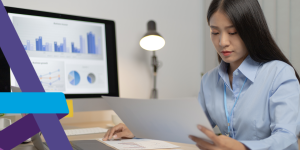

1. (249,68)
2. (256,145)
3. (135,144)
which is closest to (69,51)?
(135,144)

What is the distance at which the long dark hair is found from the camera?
2.17ft

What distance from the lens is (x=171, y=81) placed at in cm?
168

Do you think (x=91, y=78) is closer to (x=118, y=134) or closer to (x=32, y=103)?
(x=118, y=134)

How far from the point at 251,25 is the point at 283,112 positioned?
9.5 inches

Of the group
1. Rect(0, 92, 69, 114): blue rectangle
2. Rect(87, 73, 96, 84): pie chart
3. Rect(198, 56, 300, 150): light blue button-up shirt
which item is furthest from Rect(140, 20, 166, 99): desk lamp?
Rect(0, 92, 69, 114): blue rectangle

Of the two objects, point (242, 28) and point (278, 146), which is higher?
point (242, 28)

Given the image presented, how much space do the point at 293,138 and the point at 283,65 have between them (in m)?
0.23

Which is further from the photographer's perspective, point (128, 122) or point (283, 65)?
point (283, 65)

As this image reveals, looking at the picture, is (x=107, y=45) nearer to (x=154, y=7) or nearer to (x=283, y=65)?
(x=154, y=7)

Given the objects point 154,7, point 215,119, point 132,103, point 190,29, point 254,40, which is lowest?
point 215,119

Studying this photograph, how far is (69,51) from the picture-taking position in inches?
41.6

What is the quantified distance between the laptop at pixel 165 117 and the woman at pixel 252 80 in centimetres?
23

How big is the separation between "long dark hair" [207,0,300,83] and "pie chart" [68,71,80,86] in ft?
2.09

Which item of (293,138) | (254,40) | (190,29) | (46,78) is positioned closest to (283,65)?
(254,40)
